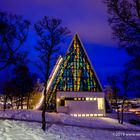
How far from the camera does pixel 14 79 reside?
4331 cm

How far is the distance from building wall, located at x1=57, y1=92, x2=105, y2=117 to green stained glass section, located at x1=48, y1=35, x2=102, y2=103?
53.6 inches

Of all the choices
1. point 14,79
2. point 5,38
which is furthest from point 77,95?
point 5,38

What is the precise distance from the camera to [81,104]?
185ft

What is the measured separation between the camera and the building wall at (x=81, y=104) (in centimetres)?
5539

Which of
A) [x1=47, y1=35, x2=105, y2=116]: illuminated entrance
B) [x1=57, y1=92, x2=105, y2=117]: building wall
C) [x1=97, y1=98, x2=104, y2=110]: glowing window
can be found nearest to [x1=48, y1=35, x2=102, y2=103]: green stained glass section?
[x1=47, y1=35, x2=105, y2=116]: illuminated entrance

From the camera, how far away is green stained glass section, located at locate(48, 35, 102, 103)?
5812cm

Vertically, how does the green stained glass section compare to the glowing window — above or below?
above

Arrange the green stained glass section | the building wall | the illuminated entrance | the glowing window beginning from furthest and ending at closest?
the glowing window
the green stained glass section
the illuminated entrance
the building wall

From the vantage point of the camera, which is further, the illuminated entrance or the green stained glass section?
the green stained glass section

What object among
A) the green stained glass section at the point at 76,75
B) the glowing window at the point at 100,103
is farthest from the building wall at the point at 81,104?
the green stained glass section at the point at 76,75

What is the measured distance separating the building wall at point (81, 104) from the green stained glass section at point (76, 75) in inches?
53.6

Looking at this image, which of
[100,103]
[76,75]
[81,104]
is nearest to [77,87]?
[76,75]

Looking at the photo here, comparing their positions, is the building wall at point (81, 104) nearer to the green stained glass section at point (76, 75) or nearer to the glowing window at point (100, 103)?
the glowing window at point (100, 103)

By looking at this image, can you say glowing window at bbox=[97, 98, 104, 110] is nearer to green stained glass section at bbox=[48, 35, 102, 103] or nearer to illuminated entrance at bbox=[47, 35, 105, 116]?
illuminated entrance at bbox=[47, 35, 105, 116]
